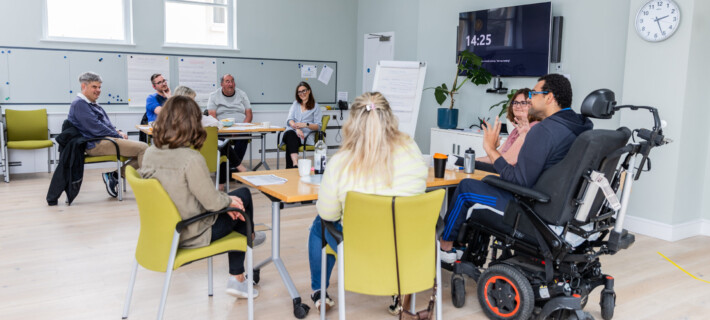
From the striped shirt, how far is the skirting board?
3.06 meters

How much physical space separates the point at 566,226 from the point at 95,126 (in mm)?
4457

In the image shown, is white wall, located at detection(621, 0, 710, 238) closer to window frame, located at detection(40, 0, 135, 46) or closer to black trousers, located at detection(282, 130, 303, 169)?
black trousers, located at detection(282, 130, 303, 169)

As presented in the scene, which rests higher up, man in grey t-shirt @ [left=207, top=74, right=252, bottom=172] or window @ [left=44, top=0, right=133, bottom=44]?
window @ [left=44, top=0, right=133, bottom=44]

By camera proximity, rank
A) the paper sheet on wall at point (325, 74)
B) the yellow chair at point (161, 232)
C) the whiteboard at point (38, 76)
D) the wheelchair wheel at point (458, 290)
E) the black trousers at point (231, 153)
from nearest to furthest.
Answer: the yellow chair at point (161, 232) < the wheelchair wheel at point (458, 290) < the black trousers at point (231, 153) < the whiteboard at point (38, 76) < the paper sheet on wall at point (325, 74)

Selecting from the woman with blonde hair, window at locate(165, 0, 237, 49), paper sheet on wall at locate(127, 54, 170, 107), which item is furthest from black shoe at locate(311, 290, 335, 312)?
window at locate(165, 0, 237, 49)

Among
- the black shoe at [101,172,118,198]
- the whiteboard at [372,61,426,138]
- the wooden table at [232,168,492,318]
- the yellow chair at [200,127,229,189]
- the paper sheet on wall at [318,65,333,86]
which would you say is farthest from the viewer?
the paper sheet on wall at [318,65,333,86]

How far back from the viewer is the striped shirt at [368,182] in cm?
232

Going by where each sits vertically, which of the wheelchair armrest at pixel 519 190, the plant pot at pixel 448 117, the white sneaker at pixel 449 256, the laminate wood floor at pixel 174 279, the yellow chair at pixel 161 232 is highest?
the plant pot at pixel 448 117

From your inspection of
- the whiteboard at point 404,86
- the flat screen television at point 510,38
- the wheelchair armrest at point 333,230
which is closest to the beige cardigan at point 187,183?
the wheelchair armrest at point 333,230

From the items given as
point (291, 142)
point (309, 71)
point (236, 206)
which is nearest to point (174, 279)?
point (236, 206)

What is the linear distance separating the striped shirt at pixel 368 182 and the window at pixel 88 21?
A: 18.9 ft

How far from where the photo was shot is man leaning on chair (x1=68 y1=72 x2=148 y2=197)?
207 inches

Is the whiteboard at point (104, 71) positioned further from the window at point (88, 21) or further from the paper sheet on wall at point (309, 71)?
the paper sheet on wall at point (309, 71)

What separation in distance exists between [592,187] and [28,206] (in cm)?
485
